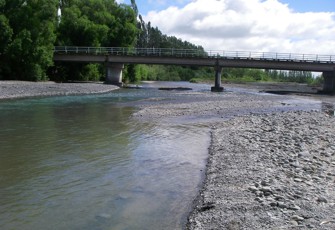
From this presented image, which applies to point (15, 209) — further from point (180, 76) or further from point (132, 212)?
point (180, 76)

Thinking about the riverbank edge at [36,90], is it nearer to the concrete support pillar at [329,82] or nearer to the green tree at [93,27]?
the green tree at [93,27]

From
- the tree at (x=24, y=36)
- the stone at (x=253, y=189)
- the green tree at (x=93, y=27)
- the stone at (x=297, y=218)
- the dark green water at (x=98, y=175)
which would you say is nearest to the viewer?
the stone at (x=297, y=218)

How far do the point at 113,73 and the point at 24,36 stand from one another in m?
20.7

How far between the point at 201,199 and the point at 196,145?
8038 mm

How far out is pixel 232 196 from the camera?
10.4m

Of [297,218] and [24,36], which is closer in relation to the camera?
[297,218]

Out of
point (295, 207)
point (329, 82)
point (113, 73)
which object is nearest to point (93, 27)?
point (113, 73)

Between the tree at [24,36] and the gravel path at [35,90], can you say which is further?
the tree at [24,36]

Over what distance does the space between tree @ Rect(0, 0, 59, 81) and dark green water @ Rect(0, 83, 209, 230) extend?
39.4 meters

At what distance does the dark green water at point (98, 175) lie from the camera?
928 cm

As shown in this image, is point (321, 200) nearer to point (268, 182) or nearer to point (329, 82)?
point (268, 182)

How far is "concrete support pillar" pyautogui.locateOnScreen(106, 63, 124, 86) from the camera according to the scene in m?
73.9

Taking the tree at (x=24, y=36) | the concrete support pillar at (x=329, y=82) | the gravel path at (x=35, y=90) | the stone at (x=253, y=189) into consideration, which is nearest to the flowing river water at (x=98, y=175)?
the stone at (x=253, y=189)

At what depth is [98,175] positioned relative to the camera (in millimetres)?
12727
